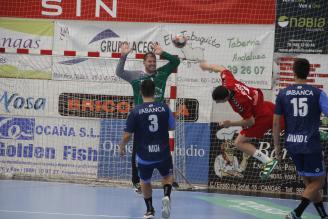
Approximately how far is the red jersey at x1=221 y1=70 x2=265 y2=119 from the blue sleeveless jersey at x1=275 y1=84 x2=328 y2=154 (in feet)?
4.21

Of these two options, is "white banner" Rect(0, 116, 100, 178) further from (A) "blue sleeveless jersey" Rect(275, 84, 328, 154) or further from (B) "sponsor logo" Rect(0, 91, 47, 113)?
(A) "blue sleeveless jersey" Rect(275, 84, 328, 154)

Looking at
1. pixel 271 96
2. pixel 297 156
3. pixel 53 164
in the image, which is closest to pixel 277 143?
pixel 297 156

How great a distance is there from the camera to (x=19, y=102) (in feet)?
52.8

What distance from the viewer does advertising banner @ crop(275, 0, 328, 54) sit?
15047mm

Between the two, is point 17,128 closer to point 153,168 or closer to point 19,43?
point 19,43

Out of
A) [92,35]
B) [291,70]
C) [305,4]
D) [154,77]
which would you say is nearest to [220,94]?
[154,77]

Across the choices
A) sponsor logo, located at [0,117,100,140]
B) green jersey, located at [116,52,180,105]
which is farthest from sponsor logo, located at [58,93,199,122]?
green jersey, located at [116,52,180,105]

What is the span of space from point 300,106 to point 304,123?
0.26 meters

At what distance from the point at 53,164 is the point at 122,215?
5223 millimetres

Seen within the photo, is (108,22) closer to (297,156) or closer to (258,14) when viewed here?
(258,14)

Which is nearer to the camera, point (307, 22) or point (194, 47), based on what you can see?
point (307, 22)

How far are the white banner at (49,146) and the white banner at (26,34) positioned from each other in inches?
67.0

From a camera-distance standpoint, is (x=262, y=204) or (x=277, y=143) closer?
(x=277, y=143)

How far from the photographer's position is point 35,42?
16031 millimetres
